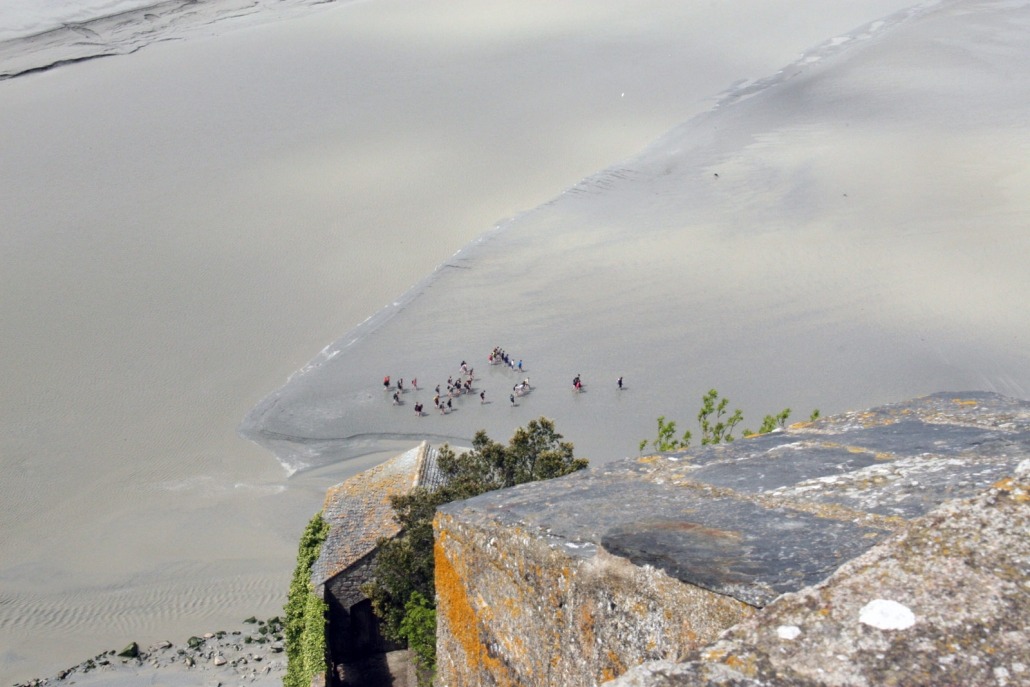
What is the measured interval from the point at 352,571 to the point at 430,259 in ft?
56.6

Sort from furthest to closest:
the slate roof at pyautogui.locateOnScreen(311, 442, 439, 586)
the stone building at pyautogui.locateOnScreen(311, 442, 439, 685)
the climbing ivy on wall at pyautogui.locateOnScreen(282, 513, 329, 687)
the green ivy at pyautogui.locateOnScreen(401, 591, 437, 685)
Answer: the slate roof at pyautogui.locateOnScreen(311, 442, 439, 586) < the stone building at pyautogui.locateOnScreen(311, 442, 439, 685) < the climbing ivy on wall at pyautogui.locateOnScreen(282, 513, 329, 687) < the green ivy at pyautogui.locateOnScreen(401, 591, 437, 685)

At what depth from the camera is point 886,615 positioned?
9.62 ft

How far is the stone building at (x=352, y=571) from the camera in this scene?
60.6ft

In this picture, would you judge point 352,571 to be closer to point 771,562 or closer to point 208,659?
point 208,659

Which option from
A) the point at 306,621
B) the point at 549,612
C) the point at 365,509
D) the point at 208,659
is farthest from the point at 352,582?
the point at 549,612

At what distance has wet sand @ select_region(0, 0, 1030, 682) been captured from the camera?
2550 centimetres

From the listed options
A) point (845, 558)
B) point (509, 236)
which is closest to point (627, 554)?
point (845, 558)

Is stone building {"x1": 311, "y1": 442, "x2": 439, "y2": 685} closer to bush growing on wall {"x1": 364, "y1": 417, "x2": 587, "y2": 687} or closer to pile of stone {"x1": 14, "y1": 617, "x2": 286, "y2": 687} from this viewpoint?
bush growing on wall {"x1": 364, "y1": 417, "x2": 587, "y2": 687}

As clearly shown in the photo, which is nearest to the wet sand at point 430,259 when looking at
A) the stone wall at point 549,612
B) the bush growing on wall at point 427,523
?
the bush growing on wall at point 427,523

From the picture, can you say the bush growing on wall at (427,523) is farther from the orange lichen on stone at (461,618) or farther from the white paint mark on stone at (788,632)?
the white paint mark on stone at (788,632)

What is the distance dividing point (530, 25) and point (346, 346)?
29.1m

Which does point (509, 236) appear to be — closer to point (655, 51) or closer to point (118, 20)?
point (655, 51)

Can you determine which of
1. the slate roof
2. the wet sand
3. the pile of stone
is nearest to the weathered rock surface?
the slate roof

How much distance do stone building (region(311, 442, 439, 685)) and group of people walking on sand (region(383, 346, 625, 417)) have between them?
24.3ft
